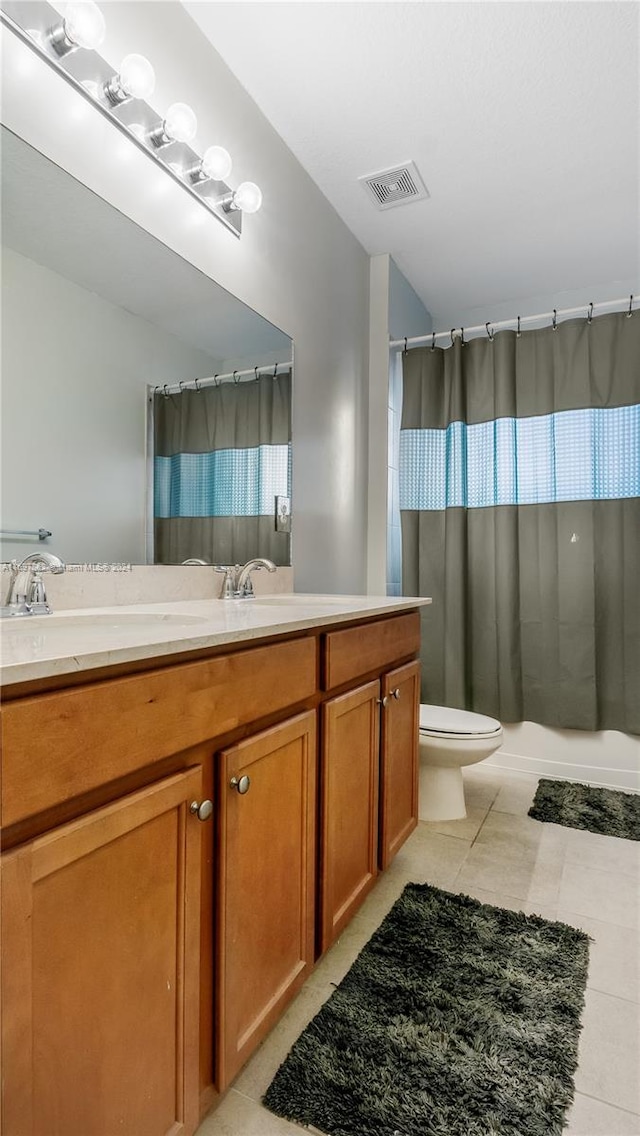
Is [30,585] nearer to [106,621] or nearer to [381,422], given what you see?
[106,621]

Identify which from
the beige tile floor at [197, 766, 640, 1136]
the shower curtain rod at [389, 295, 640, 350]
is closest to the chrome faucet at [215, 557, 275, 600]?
the beige tile floor at [197, 766, 640, 1136]

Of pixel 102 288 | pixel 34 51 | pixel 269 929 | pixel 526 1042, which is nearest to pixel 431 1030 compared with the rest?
pixel 526 1042

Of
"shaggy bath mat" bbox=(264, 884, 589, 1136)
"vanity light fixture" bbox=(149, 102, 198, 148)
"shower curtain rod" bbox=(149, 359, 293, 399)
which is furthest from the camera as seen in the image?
"shower curtain rod" bbox=(149, 359, 293, 399)

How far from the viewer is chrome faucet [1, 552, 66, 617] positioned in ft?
3.45

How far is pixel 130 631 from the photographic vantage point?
3.00 ft

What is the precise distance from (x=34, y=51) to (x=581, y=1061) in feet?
7.20

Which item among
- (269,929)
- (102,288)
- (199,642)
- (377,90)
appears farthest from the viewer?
(377,90)

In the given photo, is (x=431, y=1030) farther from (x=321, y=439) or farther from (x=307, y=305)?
(x=307, y=305)

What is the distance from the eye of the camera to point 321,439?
2.26 metres

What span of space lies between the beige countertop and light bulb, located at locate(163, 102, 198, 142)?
1131 mm

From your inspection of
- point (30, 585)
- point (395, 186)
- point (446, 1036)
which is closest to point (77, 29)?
point (30, 585)

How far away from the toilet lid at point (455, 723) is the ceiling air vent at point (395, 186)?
2001 mm

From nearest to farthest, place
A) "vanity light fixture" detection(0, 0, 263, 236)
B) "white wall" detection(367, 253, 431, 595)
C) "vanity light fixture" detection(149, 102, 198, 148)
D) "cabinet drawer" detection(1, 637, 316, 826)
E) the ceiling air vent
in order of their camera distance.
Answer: "cabinet drawer" detection(1, 637, 316, 826) → "vanity light fixture" detection(0, 0, 263, 236) → "vanity light fixture" detection(149, 102, 198, 148) → the ceiling air vent → "white wall" detection(367, 253, 431, 595)

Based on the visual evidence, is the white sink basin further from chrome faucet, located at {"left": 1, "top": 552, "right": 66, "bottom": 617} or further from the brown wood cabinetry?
the brown wood cabinetry
